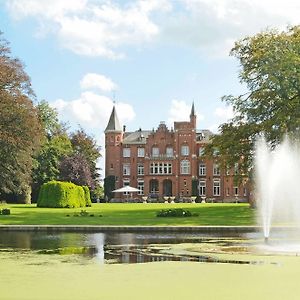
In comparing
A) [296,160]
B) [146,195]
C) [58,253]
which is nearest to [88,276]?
[58,253]

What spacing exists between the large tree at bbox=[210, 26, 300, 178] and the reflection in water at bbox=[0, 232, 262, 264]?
17354 millimetres

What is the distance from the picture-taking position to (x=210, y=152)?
43938 millimetres

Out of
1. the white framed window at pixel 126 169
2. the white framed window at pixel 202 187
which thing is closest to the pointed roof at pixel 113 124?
Result: the white framed window at pixel 126 169

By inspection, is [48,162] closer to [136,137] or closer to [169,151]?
[169,151]

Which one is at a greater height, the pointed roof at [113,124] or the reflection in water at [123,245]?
the pointed roof at [113,124]

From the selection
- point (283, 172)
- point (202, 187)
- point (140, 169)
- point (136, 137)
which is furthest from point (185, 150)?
point (283, 172)

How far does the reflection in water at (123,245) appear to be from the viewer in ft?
53.0

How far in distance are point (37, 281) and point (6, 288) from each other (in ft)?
2.93

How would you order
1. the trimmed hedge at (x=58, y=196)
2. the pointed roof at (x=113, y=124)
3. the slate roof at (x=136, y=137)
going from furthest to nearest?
the slate roof at (x=136, y=137) → the pointed roof at (x=113, y=124) → the trimmed hedge at (x=58, y=196)

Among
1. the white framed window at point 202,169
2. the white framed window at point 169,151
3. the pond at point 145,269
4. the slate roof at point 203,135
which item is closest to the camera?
the pond at point 145,269

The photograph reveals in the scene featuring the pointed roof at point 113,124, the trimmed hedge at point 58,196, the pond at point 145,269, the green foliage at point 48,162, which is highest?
the pointed roof at point 113,124

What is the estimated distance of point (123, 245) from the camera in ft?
65.0

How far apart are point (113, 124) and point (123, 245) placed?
243ft

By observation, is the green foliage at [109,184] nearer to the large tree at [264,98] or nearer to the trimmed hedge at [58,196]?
the trimmed hedge at [58,196]
